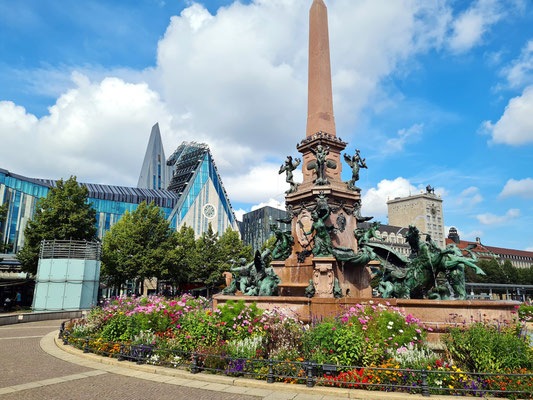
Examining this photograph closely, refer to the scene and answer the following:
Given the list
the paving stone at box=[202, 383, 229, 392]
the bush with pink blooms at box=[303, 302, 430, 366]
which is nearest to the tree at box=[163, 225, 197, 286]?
the paving stone at box=[202, 383, 229, 392]

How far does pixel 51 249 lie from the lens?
97.6ft

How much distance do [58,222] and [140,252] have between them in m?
8.63

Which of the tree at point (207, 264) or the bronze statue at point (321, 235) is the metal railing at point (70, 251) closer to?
the tree at point (207, 264)

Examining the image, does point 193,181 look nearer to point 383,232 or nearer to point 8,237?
point 8,237

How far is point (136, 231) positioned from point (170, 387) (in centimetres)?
3378

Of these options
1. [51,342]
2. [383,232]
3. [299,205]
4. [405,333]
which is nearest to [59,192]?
[51,342]

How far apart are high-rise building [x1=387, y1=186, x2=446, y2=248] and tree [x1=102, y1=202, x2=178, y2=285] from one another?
103111mm

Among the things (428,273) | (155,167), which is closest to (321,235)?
(428,273)

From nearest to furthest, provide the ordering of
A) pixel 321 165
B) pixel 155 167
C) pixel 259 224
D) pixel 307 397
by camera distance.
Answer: pixel 307 397 < pixel 321 165 < pixel 259 224 < pixel 155 167

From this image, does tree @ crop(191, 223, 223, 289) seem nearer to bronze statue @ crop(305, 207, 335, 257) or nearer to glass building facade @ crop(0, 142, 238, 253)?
bronze statue @ crop(305, 207, 335, 257)

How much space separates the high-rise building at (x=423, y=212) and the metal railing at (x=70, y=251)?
113575mm

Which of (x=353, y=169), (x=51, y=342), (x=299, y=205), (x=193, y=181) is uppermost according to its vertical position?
(x=193, y=181)

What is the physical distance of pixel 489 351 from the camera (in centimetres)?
738

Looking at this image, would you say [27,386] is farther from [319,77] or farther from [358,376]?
[319,77]
